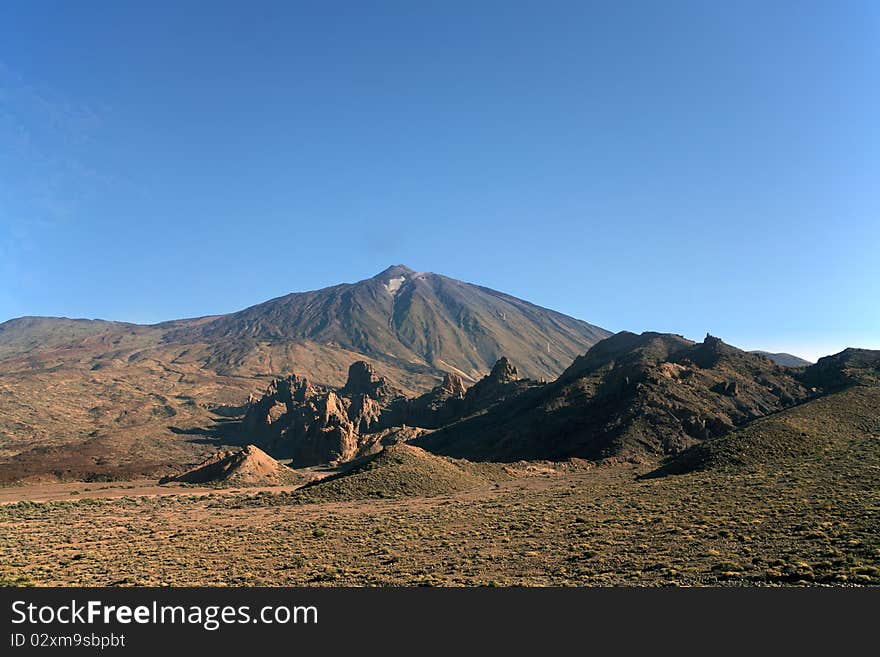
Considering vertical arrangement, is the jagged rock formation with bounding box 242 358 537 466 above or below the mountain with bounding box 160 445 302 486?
above

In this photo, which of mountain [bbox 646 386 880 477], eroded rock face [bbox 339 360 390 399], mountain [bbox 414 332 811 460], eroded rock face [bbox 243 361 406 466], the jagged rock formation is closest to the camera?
mountain [bbox 646 386 880 477]

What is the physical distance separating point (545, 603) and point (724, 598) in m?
4.82

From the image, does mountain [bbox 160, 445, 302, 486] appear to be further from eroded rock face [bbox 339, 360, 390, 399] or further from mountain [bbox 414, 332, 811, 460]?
eroded rock face [bbox 339, 360, 390, 399]

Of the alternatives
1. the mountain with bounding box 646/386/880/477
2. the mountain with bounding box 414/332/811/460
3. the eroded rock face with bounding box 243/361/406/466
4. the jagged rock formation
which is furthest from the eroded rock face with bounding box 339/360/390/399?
the mountain with bounding box 646/386/880/477

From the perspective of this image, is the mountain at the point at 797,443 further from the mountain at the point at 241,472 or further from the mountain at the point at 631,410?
the mountain at the point at 241,472

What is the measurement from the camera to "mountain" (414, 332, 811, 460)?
72.0 metres

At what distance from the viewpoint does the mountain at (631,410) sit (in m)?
72.0

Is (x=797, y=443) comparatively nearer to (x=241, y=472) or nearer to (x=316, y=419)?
(x=241, y=472)

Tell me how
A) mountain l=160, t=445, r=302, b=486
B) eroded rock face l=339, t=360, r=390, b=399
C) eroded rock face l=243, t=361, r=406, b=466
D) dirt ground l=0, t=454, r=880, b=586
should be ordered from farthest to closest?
eroded rock face l=339, t=360, r=390, b=399, eroded rock face l=243, t=361, r=406, b=466, mountain l=160, t=445, r=302, b=486, dirt ground l=0, t=454, r=880, b=586

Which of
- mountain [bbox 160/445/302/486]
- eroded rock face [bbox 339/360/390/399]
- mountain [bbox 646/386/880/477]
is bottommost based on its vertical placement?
mountain [bbox 160/445/302/486]

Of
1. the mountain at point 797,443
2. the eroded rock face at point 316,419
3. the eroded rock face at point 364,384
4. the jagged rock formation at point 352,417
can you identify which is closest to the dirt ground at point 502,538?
the mountain at point 797,443

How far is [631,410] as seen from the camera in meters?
74.8

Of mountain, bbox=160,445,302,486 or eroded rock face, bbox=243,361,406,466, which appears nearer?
mountain, bbox=160,445,302,486

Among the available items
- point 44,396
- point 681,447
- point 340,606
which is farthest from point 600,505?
point 44,396
